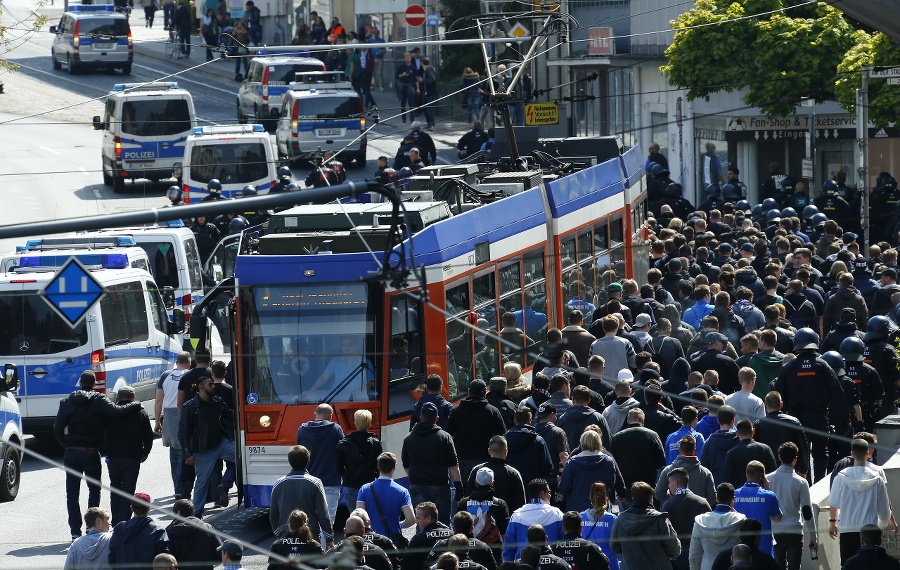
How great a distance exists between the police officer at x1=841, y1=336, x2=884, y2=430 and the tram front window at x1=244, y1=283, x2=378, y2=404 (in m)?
4.75

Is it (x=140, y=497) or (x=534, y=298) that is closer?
(x=140, y=497)

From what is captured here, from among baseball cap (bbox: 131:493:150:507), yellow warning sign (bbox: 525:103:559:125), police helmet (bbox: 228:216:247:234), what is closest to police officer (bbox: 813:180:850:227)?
yellow warning sign (bbox: 525:103:559:125)

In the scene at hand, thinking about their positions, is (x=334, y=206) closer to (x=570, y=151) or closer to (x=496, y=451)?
(x=496, y=451)

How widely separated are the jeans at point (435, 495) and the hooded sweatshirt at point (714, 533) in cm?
277

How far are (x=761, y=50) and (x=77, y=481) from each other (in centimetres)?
1925

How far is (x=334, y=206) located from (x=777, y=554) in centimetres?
612

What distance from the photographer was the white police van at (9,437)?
580 inches

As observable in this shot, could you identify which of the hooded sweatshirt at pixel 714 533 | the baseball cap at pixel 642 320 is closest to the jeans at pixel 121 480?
the baseball cap at pixel 642 320

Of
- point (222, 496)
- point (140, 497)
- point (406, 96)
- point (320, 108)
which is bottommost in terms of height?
point (222, 496)

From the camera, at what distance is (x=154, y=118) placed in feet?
107

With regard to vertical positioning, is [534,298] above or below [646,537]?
above

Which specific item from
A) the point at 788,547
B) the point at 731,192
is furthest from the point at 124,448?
the point at 731,192

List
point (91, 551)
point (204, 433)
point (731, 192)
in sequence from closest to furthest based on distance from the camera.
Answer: point (91, 551), point (204, 433), point (731, 192)

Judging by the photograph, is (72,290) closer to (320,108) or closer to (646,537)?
(646,537)
